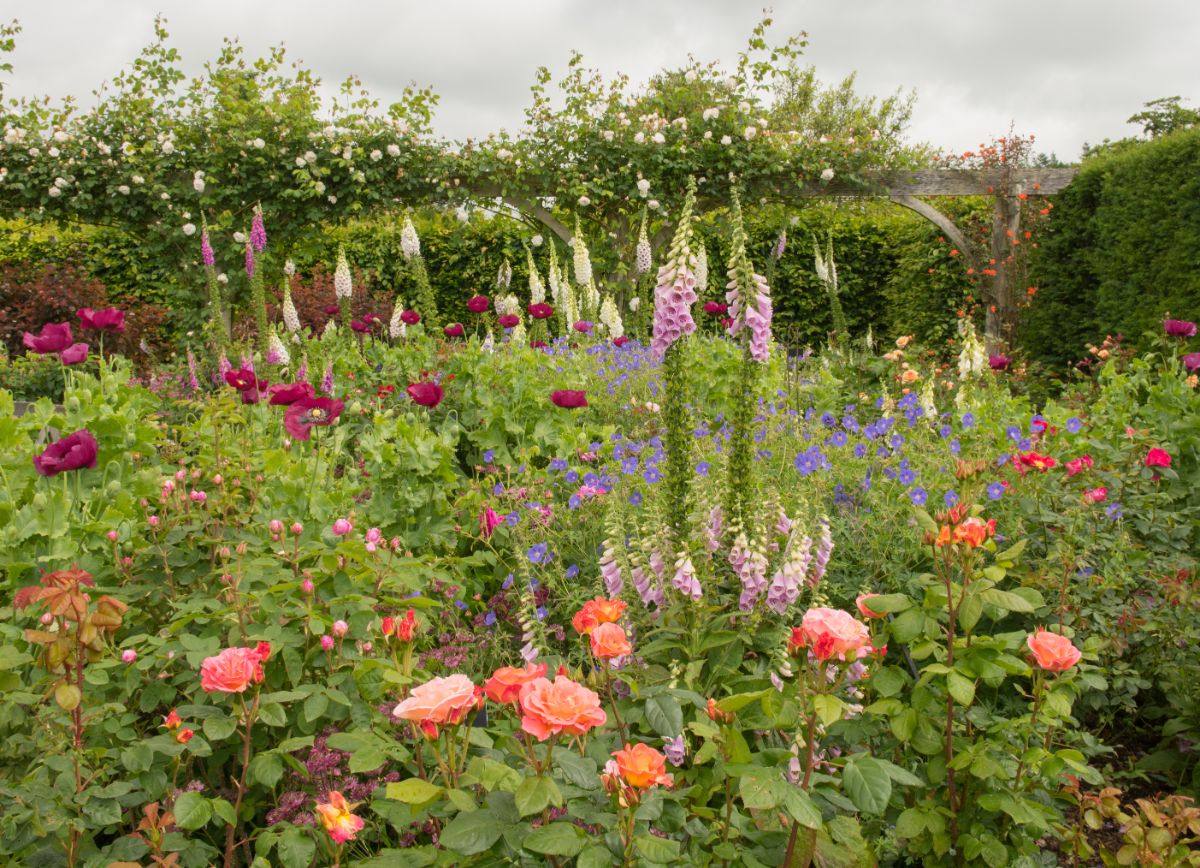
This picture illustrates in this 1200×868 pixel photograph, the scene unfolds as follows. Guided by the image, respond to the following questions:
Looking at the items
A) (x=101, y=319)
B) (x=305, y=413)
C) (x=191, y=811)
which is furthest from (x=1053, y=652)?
(x=101, y=319)

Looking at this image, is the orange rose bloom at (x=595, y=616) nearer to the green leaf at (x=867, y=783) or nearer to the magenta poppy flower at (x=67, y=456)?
the green leaf at (x=867, y=783)

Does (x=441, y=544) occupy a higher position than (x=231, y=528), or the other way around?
(x=231, y=528)

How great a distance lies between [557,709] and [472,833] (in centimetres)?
22

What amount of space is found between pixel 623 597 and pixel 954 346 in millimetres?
7145

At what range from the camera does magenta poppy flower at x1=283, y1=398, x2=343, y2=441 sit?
2439 millimetres

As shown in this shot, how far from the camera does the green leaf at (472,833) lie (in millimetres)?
1080

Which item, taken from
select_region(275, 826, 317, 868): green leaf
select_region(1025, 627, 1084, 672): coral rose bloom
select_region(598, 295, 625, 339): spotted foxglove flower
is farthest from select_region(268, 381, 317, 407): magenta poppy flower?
select_region(598, 295, 625, 339): spotted foxglove flower

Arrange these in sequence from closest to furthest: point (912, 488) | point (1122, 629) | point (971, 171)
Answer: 1. point (1122, 629)
2. point (912, 488)
3. point (971, 171)

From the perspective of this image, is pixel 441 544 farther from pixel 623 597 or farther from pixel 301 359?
pixel 301 359

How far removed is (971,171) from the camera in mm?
9102

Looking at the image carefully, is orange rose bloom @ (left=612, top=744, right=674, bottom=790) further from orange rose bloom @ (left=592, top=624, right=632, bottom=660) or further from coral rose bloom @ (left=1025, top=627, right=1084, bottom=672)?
coral rose bloom @ (left=1025, top=627, right=1084, bottom=672)

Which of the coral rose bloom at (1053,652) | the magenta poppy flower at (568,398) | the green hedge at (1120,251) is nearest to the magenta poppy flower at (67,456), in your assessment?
the magenta poppy flower at (568,398)

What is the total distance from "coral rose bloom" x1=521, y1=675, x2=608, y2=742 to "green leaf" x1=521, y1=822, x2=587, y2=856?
0.44 ft

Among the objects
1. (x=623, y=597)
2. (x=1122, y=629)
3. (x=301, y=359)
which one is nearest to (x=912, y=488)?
→ (x=1122, y=629)
